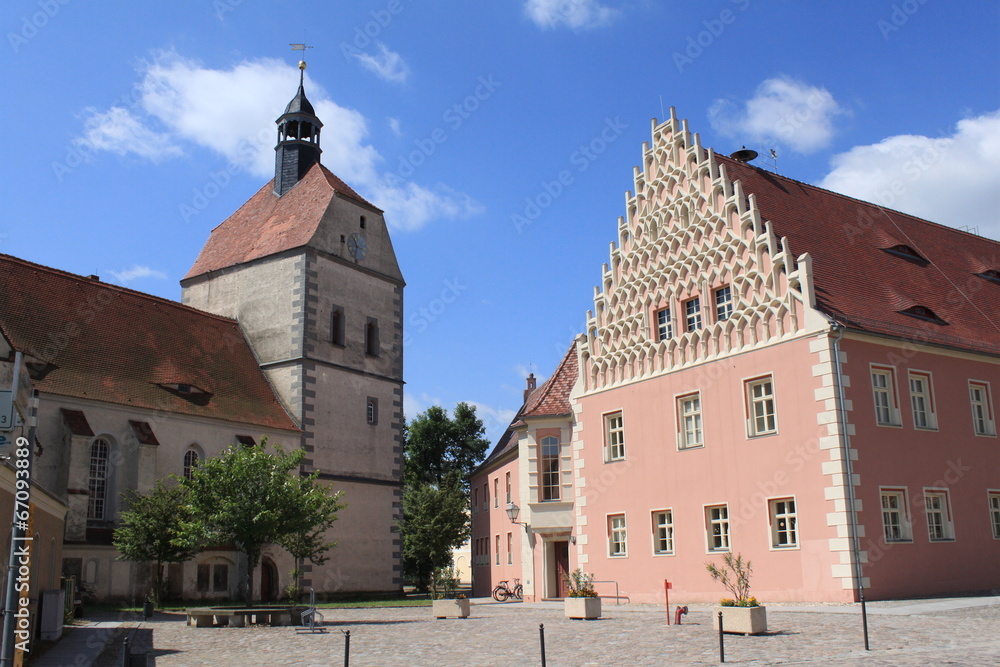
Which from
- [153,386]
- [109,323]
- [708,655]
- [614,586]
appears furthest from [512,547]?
[708,655]

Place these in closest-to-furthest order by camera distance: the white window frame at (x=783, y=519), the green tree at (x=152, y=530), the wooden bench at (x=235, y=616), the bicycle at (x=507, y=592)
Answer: the wooden bench at (x=235, y=616) < the white window frame at (x=783, y=519) < the green tree at (x=152, y=530) < the bicycle at (x=507, y=592)

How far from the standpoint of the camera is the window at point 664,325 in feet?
90.6

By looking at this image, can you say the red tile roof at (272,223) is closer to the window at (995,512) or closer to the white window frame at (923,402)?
the white window frame at (923,402)

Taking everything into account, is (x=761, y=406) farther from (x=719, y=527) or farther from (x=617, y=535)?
(x=617, y=535)

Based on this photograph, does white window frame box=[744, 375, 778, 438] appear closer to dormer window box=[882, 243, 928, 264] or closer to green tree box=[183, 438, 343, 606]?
dormer window box=[882, 243, 928, 264]

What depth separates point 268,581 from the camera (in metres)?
35.9

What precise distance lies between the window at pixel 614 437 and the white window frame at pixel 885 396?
781 cm

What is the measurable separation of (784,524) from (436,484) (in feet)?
154

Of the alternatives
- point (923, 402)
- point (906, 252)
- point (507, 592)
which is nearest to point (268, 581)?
point (507, 592)

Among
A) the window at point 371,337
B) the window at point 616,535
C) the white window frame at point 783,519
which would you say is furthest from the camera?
the window at point 371,337

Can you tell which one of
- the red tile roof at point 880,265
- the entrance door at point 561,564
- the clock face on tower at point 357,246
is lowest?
the entrance door at point 561,564

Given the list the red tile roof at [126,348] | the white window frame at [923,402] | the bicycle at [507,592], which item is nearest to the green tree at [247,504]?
the red tile roof at [126,348]

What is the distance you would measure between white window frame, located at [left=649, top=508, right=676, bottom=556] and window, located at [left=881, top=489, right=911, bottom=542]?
5.96 m

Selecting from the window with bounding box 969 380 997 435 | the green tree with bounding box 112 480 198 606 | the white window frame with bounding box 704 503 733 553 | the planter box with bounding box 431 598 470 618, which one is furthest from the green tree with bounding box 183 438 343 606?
the window with bounding box 969 380 997 435
